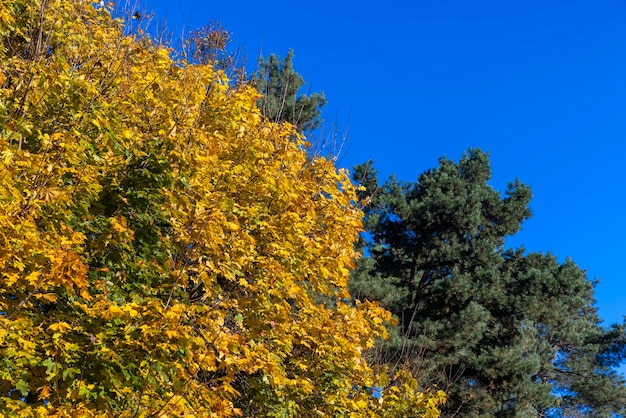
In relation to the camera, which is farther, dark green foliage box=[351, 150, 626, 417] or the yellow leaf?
dark green foliage box=[351, 150, 626, 417]

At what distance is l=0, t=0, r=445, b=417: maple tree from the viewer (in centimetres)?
398

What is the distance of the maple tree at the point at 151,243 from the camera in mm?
3979

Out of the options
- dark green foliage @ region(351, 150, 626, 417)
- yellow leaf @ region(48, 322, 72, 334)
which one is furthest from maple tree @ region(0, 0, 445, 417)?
dark green foliage @ region(351, 150, 626, 417)

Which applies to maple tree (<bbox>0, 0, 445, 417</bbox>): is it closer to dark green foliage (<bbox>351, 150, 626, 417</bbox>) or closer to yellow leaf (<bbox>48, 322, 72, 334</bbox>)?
yellow leaf (<bbox>48, 322, 72, 334</bbox>)

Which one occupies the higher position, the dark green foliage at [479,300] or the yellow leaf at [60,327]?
the dark green foliage at [479,300]

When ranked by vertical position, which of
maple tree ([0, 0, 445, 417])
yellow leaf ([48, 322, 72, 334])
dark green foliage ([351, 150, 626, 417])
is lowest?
yellow leaf ([48, 322, 72, 334])

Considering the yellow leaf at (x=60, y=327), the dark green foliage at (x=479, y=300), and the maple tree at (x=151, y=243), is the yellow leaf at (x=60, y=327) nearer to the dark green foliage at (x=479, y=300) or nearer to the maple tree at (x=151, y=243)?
the maple tree at (x=151, y=243)

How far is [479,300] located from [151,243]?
1471 cm

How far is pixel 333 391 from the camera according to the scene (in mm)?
6551

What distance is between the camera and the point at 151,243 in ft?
16.5

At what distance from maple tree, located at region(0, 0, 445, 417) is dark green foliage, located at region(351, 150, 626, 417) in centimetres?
826

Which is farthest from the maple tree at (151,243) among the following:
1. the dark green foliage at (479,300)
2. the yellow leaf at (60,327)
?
the dark green foliage at (479,300)

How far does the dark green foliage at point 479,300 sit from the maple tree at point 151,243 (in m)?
8.26

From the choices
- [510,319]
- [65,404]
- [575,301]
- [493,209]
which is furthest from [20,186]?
[575,301]
